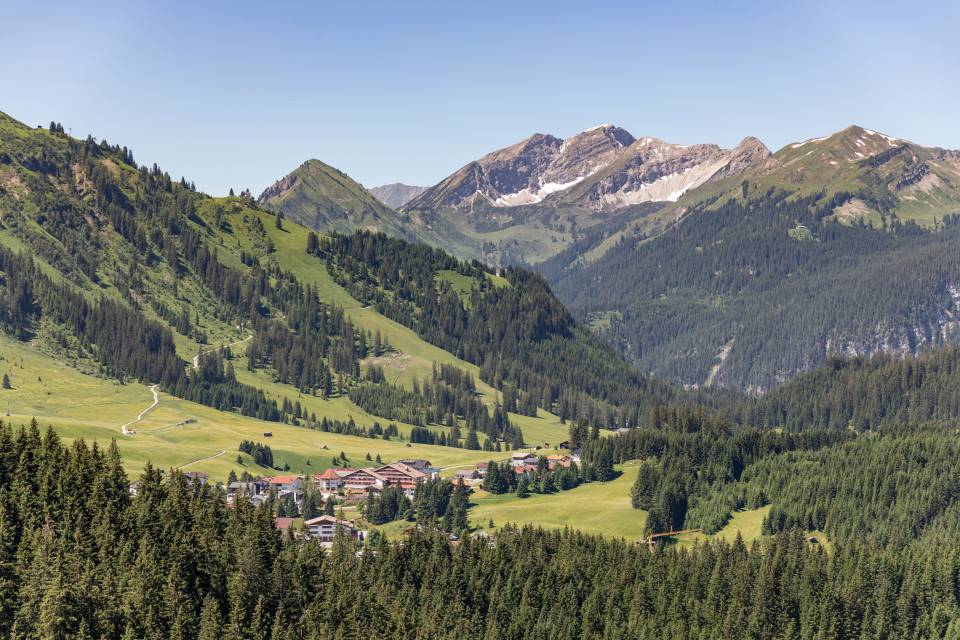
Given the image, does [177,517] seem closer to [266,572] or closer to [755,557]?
[266,572]

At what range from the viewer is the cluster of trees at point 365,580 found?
116 m

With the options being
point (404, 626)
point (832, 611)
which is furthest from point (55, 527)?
point (832, 611)

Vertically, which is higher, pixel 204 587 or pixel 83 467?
pixel 83 467

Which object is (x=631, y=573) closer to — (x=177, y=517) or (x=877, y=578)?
(x=877, y=578)

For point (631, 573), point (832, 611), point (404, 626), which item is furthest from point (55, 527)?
point (832, 611)

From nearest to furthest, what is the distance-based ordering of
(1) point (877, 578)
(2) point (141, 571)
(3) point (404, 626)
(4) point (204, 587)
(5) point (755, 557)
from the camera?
1. (2) point (141, 571)
2. (4) point (204, 587)
3. (3) point (404, 626)
4. (1) point (877, 578)
5. (5) point (755, 557)

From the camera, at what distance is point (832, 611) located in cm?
17325

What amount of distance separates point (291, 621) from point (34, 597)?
31120mm

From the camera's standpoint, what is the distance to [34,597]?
110m

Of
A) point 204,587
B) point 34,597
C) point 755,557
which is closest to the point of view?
point 34,597

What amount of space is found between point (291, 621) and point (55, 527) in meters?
26.7

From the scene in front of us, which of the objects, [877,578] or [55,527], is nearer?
[55,527]

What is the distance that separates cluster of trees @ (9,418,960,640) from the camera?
116250mm

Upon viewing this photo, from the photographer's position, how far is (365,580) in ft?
504
